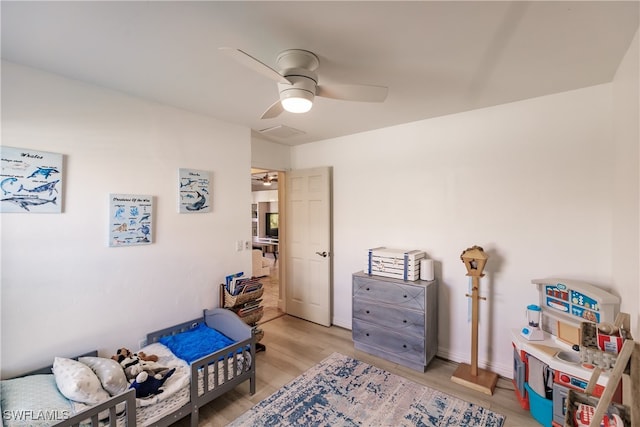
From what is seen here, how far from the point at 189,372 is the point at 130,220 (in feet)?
4.34

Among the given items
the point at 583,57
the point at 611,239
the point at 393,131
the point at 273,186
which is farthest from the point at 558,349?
the point at 273,186

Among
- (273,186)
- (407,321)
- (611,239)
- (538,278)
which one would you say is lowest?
(407,321)

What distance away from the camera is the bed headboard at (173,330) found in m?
2.48

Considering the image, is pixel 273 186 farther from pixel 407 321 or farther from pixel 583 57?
pixel 583 57

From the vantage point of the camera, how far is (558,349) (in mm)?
2018

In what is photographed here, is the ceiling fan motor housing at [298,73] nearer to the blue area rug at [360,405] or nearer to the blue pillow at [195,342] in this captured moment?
the blue pillow at [195,342]

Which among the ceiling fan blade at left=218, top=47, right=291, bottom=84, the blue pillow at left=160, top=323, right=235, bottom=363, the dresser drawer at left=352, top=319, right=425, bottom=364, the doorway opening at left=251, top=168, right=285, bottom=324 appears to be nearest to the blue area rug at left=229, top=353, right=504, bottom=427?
the dresser drawer at left=352, top=319, right=425, bottom=364

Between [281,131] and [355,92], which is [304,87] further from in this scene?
[281,131]

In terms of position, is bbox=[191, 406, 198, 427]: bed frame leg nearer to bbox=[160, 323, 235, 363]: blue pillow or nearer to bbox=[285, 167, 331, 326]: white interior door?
bbox=[160, 323, 235, 363]: blue pillow

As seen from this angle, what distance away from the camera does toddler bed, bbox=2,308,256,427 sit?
1646 mm

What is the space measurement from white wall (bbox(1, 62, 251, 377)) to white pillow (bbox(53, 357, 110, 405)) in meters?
0.38

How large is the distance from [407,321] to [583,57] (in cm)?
243

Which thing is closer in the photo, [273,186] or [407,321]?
[407,321]

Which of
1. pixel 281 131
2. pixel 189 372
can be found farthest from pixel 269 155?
pixel 189 372
